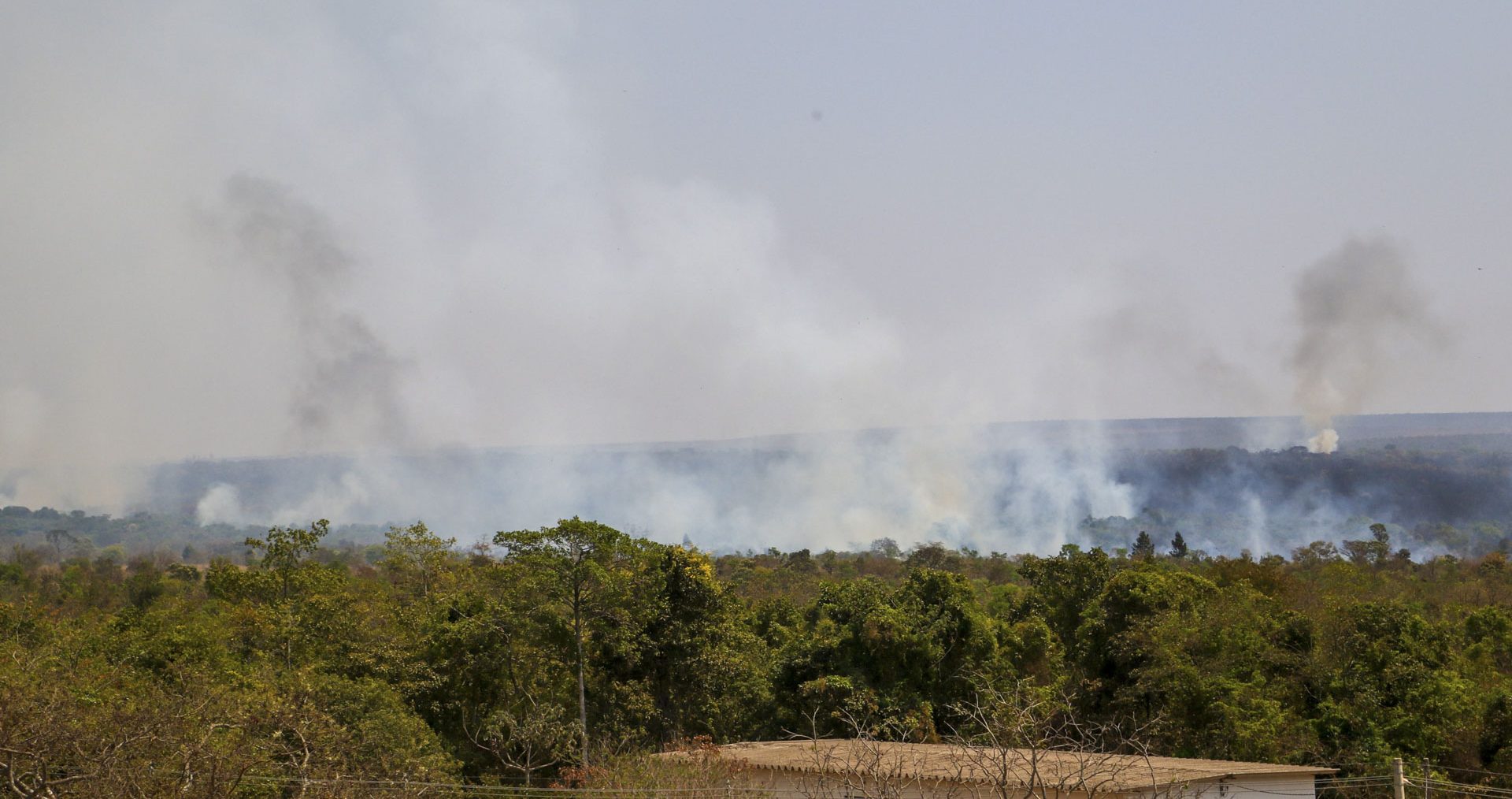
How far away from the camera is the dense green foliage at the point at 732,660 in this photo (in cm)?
2692

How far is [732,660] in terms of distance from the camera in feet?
102

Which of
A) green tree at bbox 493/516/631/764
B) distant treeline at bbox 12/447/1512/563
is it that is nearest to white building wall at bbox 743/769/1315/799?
green tree at bbox 493/516/631/764

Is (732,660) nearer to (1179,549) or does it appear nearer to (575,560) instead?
(575,560)

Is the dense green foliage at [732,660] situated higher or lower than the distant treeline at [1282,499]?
lower

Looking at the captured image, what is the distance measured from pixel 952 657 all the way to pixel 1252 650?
7109 millimetres

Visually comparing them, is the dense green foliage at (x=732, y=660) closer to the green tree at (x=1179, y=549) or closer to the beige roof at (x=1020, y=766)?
the beige roof at (x=1020, y=766)

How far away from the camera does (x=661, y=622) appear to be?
102 ft

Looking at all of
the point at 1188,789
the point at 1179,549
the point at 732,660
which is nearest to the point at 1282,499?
the point at 1179,549

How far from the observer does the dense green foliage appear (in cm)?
2692

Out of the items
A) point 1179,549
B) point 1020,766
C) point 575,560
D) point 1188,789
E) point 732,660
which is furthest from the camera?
point 1179,549

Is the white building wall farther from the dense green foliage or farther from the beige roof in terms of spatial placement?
the dense green foliage

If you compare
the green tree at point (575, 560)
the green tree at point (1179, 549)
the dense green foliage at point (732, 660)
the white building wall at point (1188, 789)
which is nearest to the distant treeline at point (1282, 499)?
the green tree at point (1179, 549)

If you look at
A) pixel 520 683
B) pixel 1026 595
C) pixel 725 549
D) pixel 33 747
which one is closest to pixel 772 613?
pixel 1026 595

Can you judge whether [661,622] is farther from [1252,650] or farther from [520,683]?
[1252,650]
